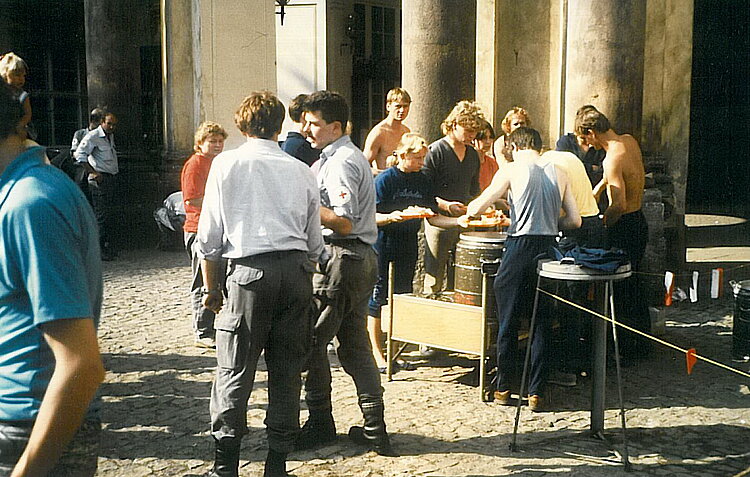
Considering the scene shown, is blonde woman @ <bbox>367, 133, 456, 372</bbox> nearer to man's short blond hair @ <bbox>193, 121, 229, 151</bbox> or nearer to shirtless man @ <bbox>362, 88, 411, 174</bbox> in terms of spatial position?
shirtless man @ <bbox>362, 88, 411, 174</bbox>

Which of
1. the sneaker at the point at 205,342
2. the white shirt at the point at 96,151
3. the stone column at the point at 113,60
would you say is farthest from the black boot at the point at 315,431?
the stone column at the point at 113,60

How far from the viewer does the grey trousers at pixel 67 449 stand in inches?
87.8

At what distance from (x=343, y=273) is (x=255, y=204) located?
36.6 inches

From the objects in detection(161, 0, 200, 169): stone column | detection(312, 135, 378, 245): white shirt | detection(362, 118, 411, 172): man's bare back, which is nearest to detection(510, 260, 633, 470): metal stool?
detection(312, 135, 378, 245): white shirt

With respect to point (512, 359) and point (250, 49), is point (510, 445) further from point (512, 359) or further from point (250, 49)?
point (250, 49)

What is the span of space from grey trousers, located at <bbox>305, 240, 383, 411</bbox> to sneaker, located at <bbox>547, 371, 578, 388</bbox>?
187 cm

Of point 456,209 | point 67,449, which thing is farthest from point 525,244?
point 67,449

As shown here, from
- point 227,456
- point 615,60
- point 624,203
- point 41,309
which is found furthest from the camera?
point 615,60

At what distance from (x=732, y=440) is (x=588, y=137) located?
253 centimetres

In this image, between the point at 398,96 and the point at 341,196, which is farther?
the point at 398,96

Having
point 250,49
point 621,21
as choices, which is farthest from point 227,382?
point 250,49

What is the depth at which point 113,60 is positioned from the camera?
551 inches

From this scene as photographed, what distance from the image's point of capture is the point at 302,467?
16.3 feet

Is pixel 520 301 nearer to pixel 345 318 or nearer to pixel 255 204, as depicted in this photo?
A: pixel 345 318
